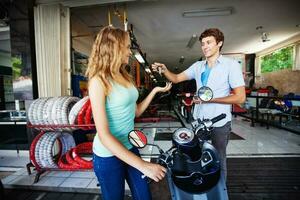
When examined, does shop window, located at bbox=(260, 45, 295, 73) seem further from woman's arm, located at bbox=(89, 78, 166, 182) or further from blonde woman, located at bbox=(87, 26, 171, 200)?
woman's arm, located at bbox=(89, 78, 166, 182)

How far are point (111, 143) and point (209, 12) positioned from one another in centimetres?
559

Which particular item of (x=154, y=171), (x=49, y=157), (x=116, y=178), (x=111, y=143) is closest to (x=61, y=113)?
(x=49, y=157)

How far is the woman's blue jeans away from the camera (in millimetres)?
1193

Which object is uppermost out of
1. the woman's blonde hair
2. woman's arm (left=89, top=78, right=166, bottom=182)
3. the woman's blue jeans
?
the woman's blonde hair

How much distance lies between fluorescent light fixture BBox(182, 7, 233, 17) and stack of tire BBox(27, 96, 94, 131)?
4.23 meters

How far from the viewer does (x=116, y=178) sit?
1224 mm

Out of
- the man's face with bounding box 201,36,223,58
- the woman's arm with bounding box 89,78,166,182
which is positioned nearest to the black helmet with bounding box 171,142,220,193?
the woman's arm with bounding box 89,78,166,182

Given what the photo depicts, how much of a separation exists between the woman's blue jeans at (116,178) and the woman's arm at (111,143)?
267 millimetres

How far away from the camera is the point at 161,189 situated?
266cm

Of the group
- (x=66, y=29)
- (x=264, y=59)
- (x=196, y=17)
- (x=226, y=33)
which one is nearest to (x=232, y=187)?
(x=66, y=29)

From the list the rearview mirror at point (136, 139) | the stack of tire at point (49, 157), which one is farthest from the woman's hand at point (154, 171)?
the stack of tire at point (49, 157)

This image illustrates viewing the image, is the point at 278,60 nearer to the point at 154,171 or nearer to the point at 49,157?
the point at 49,157

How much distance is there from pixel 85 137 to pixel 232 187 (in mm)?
2878

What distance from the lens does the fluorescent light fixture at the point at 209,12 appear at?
17.8 ft
